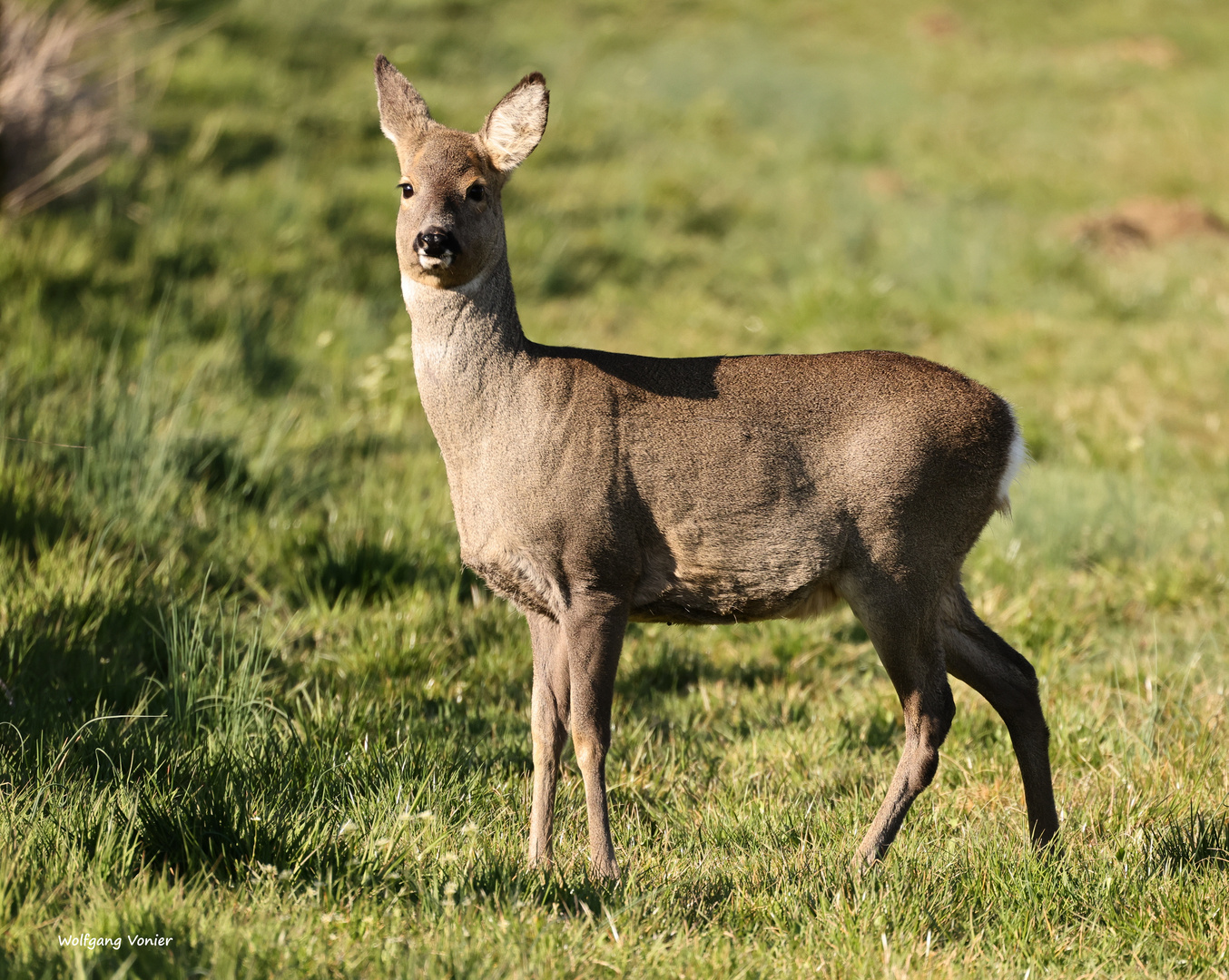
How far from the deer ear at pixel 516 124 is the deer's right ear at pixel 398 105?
8.6 inches

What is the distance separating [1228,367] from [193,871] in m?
7.66

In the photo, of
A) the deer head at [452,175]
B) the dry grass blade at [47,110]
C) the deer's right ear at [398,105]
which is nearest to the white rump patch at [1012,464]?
the deer head at [452,175]

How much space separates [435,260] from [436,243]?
0.05 m

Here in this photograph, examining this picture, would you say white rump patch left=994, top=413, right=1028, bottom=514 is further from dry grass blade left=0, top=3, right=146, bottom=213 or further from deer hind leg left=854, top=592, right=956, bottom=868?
dry grass blade left=0, top=3, right=146, bottom=213

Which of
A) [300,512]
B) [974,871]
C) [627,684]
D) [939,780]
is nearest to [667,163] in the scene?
[300,512]

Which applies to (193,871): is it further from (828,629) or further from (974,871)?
(828,629)

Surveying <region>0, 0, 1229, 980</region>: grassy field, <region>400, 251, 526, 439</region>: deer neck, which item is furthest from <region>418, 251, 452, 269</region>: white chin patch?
<region>0, 0, 1229, 980</region>: grassy field

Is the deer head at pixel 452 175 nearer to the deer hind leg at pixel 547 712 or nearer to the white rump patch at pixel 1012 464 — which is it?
the deer hind leg at pixel 547 712

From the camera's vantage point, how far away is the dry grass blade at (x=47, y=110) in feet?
26.4

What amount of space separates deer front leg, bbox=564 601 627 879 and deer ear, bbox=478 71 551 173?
1.42 m

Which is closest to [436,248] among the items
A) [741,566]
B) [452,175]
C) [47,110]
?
[452,175]

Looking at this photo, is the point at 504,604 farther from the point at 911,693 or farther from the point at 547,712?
the point at 911,693

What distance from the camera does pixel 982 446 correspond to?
12.1 feet

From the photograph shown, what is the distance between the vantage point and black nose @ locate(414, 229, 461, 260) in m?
3.43
